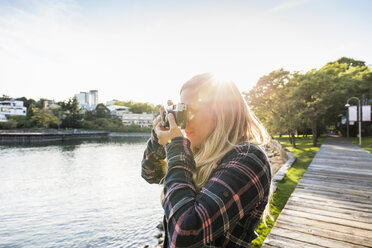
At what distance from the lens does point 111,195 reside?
929cm

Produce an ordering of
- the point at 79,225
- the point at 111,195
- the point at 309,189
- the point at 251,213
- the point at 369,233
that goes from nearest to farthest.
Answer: the point at 251,213, the point at 369,233, the point at 309,189, the point at 79,225, the point at 111,195

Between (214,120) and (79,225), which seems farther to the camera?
(79,225)

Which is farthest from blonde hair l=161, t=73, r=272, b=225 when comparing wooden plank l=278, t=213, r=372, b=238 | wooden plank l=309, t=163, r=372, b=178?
wooden plank l=309, t=163, r=372, b=178

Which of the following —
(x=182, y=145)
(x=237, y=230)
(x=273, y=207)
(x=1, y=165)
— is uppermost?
(x=182, y=145)

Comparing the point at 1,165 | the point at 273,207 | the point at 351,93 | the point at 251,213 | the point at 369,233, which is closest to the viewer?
the point at 251,213

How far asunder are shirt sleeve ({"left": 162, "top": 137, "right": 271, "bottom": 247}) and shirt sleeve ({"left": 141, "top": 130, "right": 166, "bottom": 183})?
0.30 m

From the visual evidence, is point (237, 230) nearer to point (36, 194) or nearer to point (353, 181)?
point (353, 181)

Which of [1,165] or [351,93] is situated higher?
[351,93]

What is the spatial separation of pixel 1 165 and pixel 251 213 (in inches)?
→ 824

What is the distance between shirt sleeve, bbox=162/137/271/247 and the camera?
72cm

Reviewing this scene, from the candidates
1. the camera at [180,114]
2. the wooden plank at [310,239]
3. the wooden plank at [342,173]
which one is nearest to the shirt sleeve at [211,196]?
the camera at [180,114]

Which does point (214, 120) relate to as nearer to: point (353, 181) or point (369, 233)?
point (369, 233)

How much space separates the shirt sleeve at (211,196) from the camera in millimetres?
721

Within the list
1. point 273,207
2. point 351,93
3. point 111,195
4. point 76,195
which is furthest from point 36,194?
point 351,93
